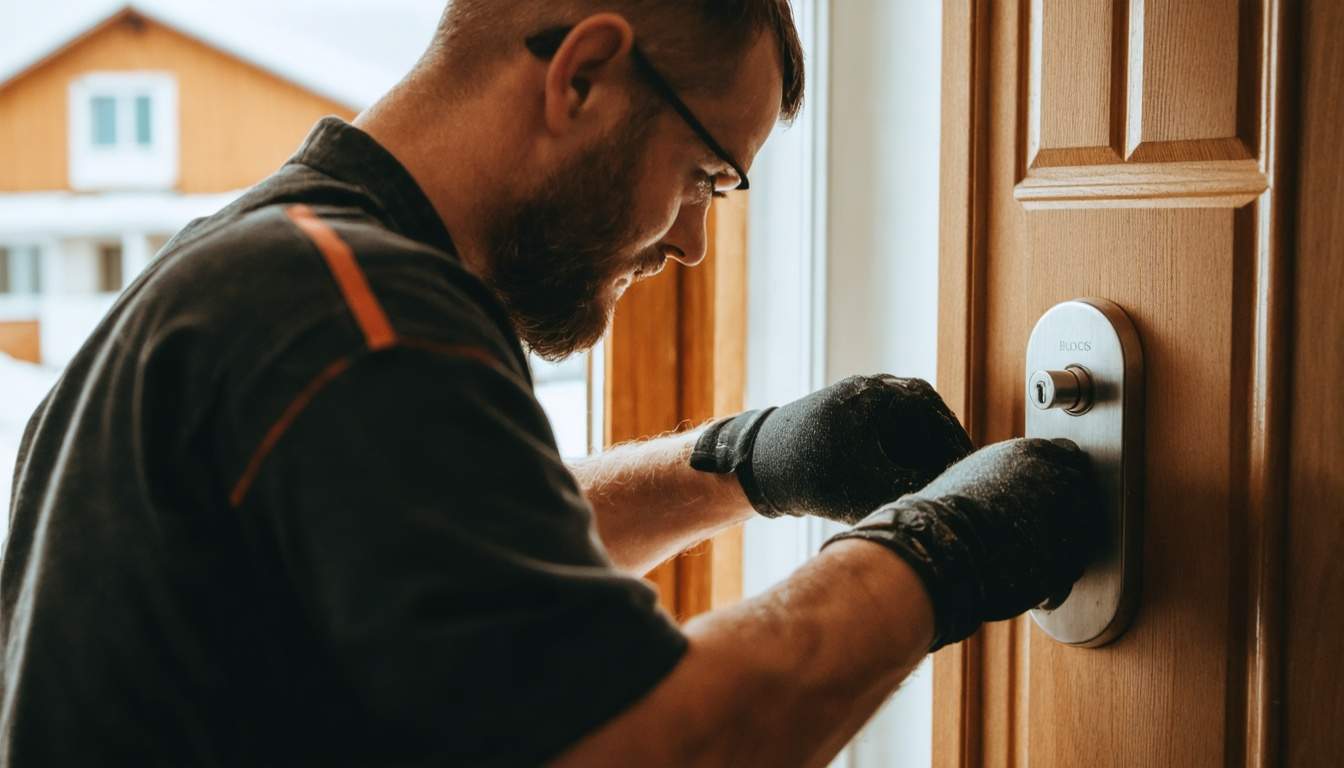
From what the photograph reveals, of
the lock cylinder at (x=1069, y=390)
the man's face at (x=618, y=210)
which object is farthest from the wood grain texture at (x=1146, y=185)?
the man's face at (x=618, y=210)

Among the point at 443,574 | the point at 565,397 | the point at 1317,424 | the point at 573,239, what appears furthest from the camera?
the point at 565,397

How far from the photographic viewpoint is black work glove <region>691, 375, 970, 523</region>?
102 centimetres

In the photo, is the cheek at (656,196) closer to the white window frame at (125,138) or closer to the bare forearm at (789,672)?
the bare forearm at (789,672)

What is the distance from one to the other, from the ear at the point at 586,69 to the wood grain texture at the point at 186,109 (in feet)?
2.36

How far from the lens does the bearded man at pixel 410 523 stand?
22.5 inches

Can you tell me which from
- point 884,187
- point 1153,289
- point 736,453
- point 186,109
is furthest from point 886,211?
point 186,109

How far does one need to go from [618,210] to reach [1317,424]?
526 millimetres

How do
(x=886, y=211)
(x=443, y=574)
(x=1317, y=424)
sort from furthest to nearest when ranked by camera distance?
(x=886, y=211) < (x=1317, y=424) < (x=443, y=574)

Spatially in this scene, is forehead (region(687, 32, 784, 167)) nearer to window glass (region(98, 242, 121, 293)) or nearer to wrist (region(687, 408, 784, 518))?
wrist (region(687, 408, 784, 518))

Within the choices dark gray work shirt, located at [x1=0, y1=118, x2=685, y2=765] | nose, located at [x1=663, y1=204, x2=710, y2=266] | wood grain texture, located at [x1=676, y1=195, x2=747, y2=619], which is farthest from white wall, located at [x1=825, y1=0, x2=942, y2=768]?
dark gray work shirt, located at [x1=0, y1=118, x2=685, y2=765]

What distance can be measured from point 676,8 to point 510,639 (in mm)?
507

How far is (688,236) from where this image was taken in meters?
1.02

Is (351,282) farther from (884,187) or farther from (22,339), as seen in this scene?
(22,339)

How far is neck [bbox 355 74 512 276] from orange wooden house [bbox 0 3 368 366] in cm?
65
